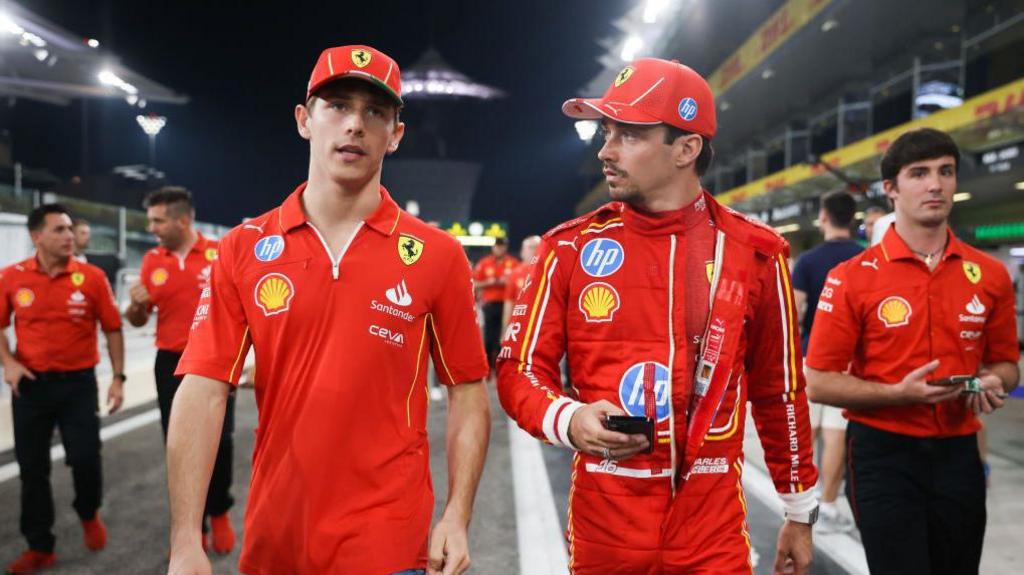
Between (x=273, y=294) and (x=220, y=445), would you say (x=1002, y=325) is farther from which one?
(x=220, y=445)

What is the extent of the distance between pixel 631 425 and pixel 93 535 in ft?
14.6

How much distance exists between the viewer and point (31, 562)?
4.61 m

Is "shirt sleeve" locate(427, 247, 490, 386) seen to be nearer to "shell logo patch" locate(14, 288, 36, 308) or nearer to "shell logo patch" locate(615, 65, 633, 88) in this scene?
"shell logo patch" locate(615, 65, 633, 88)

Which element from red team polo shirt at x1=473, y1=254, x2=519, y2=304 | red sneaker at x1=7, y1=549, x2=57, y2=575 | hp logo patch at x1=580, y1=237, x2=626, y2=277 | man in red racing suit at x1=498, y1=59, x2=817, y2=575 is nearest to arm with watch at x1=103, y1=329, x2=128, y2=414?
red sneaker at x1=7, y1=549, x2=57, y2=575

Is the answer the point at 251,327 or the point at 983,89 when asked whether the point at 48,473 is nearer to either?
the point at 251,327

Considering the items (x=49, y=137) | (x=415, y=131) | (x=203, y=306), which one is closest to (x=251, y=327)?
(x=203, y=306)

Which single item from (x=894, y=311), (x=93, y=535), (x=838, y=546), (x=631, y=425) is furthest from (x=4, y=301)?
(x=838, y=546)

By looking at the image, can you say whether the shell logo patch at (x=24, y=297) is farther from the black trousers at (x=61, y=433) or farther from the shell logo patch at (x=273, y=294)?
the shell logo patch at (x=273, y=294)

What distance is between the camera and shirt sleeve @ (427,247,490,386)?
7.72ft

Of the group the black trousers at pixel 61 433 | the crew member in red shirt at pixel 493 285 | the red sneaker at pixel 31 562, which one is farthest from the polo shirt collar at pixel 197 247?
the crew member in red shirt at pixel 493 285

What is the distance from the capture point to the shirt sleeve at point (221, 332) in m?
2.11

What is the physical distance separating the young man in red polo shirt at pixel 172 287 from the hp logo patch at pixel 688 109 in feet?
13.2

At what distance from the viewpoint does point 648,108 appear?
239cm

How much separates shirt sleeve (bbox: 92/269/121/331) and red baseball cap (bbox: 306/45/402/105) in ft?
13.3
